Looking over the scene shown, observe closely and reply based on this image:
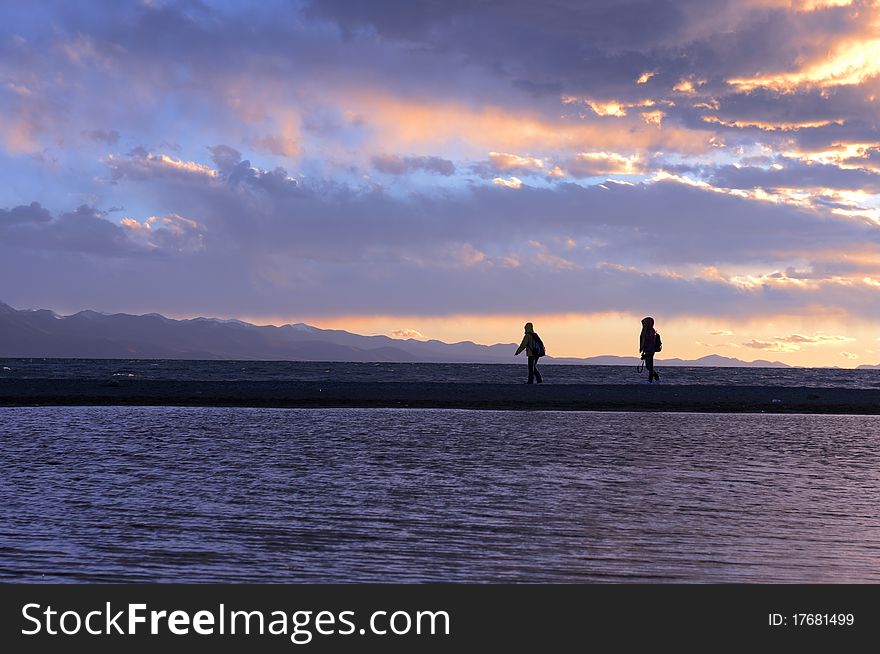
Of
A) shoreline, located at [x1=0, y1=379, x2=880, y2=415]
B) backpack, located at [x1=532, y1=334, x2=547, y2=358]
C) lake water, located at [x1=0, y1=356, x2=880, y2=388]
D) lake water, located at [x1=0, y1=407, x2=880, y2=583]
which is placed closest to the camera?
lake water, located at [x1=0, y1=407, x2=880, y2=583]

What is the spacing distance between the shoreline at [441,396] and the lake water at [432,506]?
8923 mm

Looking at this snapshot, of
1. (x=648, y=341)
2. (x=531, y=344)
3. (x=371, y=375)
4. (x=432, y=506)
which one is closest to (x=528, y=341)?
(x=531, y=344)

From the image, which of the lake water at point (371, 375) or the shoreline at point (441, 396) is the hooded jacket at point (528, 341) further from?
the lake water at point (371, 375)

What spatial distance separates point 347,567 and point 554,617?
194cm

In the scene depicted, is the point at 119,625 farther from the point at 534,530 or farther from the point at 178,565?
the point at 534,530

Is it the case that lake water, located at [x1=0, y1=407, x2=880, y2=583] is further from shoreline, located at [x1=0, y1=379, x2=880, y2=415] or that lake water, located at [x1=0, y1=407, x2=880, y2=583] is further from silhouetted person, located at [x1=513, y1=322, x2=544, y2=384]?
silhouetted person, located at [x1=513, y1=322, x2=544, y2=384]

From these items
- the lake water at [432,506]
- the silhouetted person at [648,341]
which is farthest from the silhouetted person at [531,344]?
the lake water at [432,506]

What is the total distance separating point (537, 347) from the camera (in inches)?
1404

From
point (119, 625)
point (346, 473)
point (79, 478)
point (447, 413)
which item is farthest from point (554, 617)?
point (447, 413)

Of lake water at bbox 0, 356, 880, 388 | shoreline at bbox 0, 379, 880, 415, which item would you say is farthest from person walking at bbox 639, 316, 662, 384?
lake water at bbox 0, 356, 880, 388

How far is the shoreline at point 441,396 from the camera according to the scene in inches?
1130

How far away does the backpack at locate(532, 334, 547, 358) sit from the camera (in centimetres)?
3544

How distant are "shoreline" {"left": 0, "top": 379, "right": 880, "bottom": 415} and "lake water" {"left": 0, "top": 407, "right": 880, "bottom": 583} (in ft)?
29.3

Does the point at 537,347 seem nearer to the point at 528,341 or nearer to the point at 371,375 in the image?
the point at 528,341
